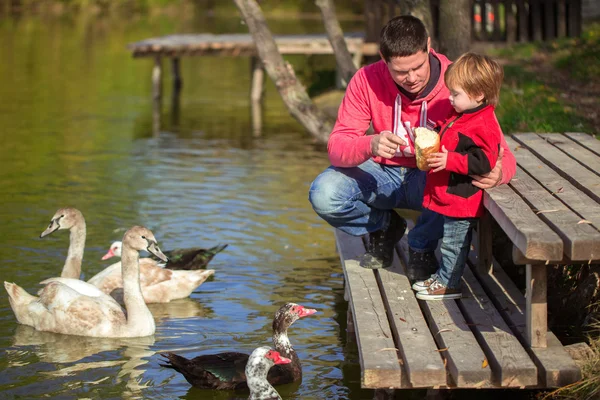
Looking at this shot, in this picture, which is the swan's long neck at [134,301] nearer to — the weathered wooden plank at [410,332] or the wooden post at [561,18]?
the weathered wooden plank at [410,332]

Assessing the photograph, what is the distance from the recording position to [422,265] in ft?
21.4

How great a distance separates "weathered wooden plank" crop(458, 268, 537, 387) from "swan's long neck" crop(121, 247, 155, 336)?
2.62 metres

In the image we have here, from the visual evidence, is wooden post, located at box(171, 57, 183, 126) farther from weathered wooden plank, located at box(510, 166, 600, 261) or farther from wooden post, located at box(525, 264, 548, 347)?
wooden post, located at box(525, 264, 548, 347)

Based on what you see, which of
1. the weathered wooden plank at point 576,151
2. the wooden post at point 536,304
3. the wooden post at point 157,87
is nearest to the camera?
the wooden post at point 536,304

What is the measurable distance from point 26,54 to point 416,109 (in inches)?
1011

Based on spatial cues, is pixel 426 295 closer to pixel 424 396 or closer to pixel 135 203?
pixel 424 396

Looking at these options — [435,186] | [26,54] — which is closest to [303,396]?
[435,186]

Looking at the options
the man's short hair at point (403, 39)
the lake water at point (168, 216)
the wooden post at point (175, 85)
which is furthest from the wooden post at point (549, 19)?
the man's short hair at point (403, 39)

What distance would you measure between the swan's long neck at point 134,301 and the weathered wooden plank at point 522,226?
3.10 metres

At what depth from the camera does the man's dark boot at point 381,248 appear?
22.6 ft

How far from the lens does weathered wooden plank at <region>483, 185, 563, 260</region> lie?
4867 millimetres

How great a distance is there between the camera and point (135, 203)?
12.4 meters

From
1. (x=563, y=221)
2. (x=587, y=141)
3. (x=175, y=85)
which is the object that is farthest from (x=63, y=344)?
(x=175, y=85)

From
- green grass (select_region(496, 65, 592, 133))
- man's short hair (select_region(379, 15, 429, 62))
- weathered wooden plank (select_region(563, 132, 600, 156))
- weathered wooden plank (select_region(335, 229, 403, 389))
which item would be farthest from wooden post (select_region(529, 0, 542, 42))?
man's short hair (select_region(379, 15, 429, 62))
